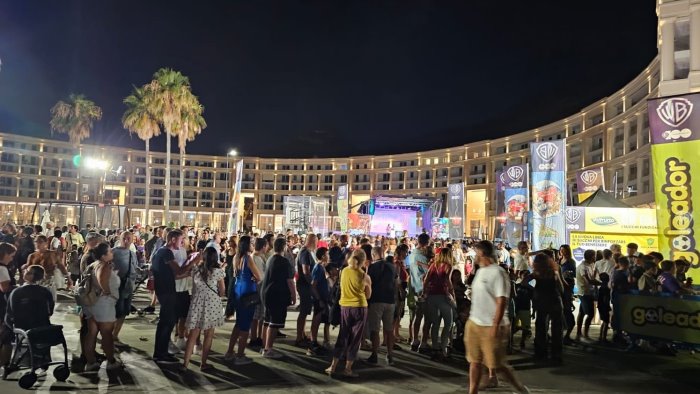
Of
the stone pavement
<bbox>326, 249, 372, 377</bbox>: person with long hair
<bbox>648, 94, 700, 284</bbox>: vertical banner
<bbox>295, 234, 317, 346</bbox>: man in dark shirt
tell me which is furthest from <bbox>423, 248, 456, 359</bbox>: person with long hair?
<bbox>648, 94, 700, 284</bbox>: vertical banner

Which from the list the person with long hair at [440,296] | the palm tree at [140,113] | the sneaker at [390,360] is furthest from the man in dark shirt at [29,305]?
the palm tree at [140,113]

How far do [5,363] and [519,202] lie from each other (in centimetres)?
1785

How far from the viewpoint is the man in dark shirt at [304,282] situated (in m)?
9.43

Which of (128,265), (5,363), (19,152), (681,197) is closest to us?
(5,363)

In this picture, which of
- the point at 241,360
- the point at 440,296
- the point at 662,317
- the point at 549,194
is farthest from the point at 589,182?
the point at 241,360

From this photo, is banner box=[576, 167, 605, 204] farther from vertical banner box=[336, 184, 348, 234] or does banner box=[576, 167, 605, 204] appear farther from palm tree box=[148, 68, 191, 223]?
palm tree box=[148, 68, 191, 223]

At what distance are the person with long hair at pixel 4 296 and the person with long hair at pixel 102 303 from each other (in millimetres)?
946

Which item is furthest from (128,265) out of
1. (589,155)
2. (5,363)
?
(589,155)

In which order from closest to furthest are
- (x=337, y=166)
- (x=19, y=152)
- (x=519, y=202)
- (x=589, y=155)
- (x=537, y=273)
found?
1. (x=537, y=273)
2. (x=519, y=202)
3. (x=589, y=155)
4. (x=19, y=152)
5. (x=337, y=166)

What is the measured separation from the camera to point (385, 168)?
98500mm

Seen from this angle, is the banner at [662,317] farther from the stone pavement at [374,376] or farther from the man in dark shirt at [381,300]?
the man in dark shirt at [381,300]

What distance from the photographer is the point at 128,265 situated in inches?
339

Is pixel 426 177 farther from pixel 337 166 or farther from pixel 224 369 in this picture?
pixel 224 369

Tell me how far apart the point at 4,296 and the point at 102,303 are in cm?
124
